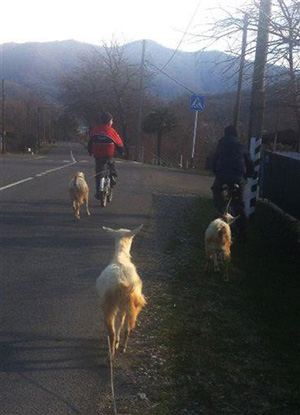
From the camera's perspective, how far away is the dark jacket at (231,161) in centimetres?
984

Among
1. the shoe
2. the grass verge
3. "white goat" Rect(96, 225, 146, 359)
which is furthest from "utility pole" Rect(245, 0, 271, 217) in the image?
"white goat" Rect(96, 225, 146, 359)

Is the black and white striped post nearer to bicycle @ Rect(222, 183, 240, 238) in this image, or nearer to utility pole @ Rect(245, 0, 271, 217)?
utility pole @ Rect(245, 0, 271, 217)

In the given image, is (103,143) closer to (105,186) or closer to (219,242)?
(105,186)

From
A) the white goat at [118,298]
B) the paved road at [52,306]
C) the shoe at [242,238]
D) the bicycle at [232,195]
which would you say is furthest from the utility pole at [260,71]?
the white goat at [118,298]

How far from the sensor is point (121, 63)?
61875 millimetres

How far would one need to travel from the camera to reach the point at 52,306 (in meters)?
6.17

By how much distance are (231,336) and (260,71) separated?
6.02 meters

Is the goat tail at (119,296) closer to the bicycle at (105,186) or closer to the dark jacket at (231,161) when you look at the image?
the dark jacket at (231,161)

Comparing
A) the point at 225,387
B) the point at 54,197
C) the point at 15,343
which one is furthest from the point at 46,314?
the point at 54,197

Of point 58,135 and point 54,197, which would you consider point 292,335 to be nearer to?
point 54,197

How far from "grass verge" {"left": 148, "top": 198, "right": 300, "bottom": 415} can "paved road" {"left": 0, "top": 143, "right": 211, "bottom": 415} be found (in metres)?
0.63

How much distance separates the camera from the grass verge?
4.37 metres

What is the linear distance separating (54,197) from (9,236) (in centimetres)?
482

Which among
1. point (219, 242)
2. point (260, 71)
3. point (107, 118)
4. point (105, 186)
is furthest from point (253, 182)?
point (219, 242)
